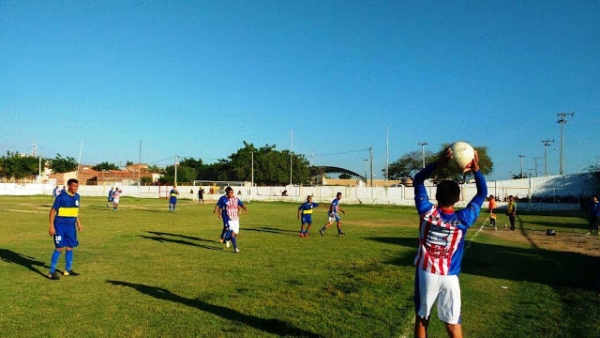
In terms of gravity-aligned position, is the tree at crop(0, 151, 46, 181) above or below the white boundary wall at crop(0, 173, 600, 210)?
above

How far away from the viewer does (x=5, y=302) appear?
24.2 feet

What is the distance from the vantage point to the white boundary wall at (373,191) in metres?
50.6

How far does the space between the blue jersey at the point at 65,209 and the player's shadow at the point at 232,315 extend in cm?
222

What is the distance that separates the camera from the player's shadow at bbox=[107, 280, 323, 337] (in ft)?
19.9

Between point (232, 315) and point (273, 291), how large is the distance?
1692 mm

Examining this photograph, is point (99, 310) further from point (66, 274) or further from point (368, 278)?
point (368, 278)

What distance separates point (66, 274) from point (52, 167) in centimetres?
10744

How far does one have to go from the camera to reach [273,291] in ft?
27.6

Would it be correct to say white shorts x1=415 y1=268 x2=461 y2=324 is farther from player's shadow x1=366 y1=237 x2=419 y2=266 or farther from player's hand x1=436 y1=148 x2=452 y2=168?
player's shadow x1=366 y1=237 x2=419 y2=266

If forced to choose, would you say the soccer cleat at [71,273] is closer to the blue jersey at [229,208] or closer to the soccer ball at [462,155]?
the blue jersey at [229,208]

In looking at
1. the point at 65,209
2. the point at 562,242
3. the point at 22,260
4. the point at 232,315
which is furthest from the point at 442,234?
the point at 562,242

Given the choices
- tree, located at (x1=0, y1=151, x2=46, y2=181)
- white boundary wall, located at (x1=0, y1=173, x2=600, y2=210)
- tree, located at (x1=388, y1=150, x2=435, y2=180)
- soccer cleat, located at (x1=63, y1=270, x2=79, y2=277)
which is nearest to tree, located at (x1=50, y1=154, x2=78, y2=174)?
tree, located at (x1=0, y1=151, x2=46, y2=181)

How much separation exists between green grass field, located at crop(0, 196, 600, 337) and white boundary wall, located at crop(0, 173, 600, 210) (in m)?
Answer: 37.3

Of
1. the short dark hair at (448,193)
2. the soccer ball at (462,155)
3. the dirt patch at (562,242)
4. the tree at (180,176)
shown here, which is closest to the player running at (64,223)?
the short dark hair at (448,193)
